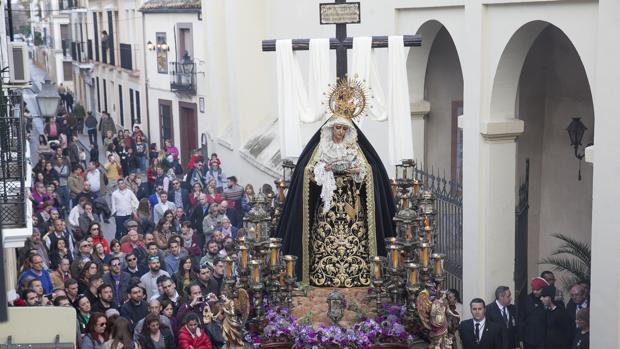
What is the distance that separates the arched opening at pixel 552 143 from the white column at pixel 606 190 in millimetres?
3000

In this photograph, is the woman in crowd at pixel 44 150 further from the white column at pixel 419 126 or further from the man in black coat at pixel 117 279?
the man in black coat at pixel 117 279

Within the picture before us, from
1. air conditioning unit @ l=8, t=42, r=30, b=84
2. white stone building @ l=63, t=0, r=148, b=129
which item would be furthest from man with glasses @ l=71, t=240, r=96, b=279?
white stone building @ l=63, t=0, r=148, b=129

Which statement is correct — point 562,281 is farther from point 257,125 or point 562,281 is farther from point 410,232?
point 257,125

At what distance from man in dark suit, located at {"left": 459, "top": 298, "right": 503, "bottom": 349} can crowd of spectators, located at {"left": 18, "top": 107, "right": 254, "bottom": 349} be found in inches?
97.0

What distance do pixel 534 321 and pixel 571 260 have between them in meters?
2.57

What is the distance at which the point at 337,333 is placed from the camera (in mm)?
8766

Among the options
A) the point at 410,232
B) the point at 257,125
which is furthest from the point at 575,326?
the point at 257,125

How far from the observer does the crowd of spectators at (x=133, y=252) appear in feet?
35.1

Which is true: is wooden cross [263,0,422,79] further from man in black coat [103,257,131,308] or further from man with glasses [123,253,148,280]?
man with glasses [123,253,148,280]

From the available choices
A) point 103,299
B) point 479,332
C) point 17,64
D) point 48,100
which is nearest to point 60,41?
point 48,100

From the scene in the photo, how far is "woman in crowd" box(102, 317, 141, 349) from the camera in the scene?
1021 centimetres

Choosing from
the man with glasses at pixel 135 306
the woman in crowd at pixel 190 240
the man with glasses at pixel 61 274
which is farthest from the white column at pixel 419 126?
the man with glasses at pixel 135 306

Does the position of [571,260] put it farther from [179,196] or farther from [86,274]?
[179,196]

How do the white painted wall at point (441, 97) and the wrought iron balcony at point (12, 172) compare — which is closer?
the wrought iron balcony at point (12, 172)
